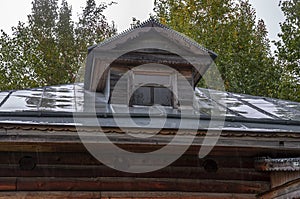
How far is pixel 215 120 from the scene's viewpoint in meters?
5.89

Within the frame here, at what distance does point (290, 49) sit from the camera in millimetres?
17234

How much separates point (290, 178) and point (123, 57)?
3.30 meters

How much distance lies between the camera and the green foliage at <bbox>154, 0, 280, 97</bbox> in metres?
18.8

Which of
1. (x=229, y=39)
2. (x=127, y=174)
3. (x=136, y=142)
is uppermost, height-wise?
(x=229, y=39)

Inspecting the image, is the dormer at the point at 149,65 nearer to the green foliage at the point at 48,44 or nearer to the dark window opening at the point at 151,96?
the dark window opening at the point at 151,96

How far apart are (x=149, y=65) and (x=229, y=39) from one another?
1309 centimetres

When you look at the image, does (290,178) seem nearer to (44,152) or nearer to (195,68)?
(195,68)

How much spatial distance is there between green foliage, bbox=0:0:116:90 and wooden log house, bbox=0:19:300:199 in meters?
12.1

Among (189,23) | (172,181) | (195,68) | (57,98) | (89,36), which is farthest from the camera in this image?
(89,36)

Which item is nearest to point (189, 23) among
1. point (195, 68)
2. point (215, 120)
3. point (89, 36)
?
point (89, 36)

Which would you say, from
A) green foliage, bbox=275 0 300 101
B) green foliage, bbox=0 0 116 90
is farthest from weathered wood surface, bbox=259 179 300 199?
green foliage, bbox=0 0 116 90

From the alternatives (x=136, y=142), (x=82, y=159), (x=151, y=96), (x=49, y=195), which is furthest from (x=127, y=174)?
(x=151, y=96)

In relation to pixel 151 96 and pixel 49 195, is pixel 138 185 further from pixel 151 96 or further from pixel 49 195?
pixel 151 96

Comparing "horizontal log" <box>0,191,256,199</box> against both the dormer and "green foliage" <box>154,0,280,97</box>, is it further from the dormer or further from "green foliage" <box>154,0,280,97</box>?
"green foliage" <box>154,0,280,97</box>
